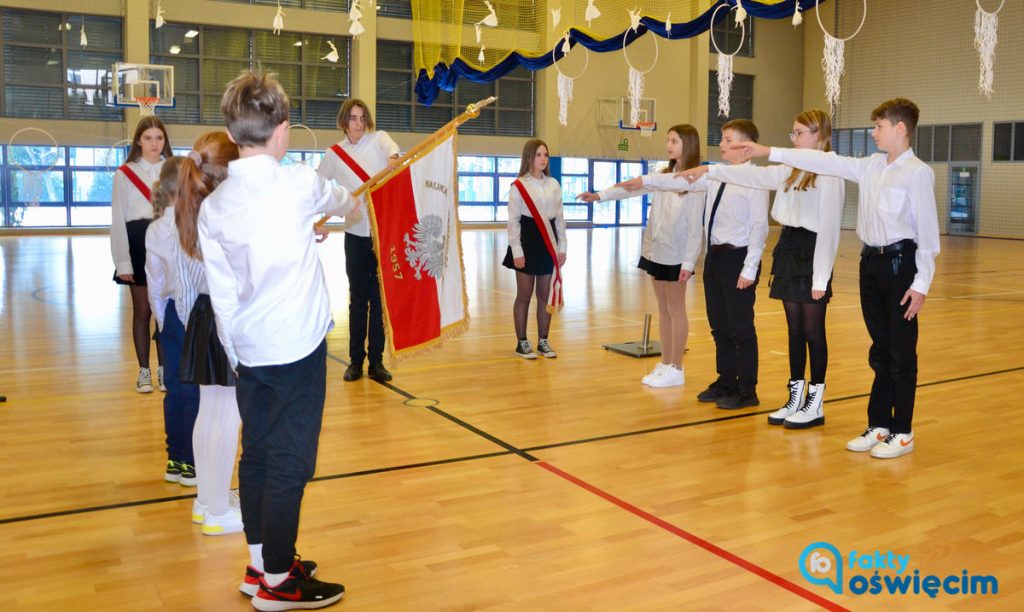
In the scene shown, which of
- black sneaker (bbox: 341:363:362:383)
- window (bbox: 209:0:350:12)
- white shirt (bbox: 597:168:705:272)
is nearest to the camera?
white shirt (bbox: 597:168:705:272)

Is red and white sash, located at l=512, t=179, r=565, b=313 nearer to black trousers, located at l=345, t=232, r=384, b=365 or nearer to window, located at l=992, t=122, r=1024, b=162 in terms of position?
black trousers, located at l=345, t=232, r=384, b=365

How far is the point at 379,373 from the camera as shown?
224 inches

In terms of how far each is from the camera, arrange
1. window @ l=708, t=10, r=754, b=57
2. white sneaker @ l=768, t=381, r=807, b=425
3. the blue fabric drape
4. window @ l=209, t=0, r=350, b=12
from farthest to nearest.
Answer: window @ l=708, t=10, r=754, b=57
window @ l=209, t=0, r=350, b=12
the blue fabric drape
white sneaker @ l=768, t=381, r=807, b=425

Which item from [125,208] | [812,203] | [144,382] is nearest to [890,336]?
[812,203]

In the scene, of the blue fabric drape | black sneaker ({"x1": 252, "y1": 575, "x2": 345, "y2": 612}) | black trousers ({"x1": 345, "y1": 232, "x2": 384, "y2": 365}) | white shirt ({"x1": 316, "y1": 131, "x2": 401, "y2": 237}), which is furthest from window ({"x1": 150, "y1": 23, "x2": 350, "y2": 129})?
black sneaker ({"x1": 252, "y1": 575, "x2": 345, "y2": 612})

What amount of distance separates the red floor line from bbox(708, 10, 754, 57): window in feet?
74.5

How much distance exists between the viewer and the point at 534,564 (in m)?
2.88

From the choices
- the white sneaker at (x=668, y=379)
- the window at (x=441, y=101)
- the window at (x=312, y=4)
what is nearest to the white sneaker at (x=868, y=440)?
the white sneaker at (x=668, y=379)

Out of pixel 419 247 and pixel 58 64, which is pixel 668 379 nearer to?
pixel 419 247

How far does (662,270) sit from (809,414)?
1.30 metres

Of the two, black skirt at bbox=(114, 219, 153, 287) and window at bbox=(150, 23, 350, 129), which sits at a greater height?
window at bbox=(150, 23, 350, 129)

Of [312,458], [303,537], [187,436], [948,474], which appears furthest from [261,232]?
[948,474]

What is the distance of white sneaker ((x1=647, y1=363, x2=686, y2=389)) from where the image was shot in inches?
216

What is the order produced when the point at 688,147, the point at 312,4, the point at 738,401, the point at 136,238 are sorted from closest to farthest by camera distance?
1. the point at 136,238
2. the point at 738,401
3. the point at 688,147
4. the point at 312,4
